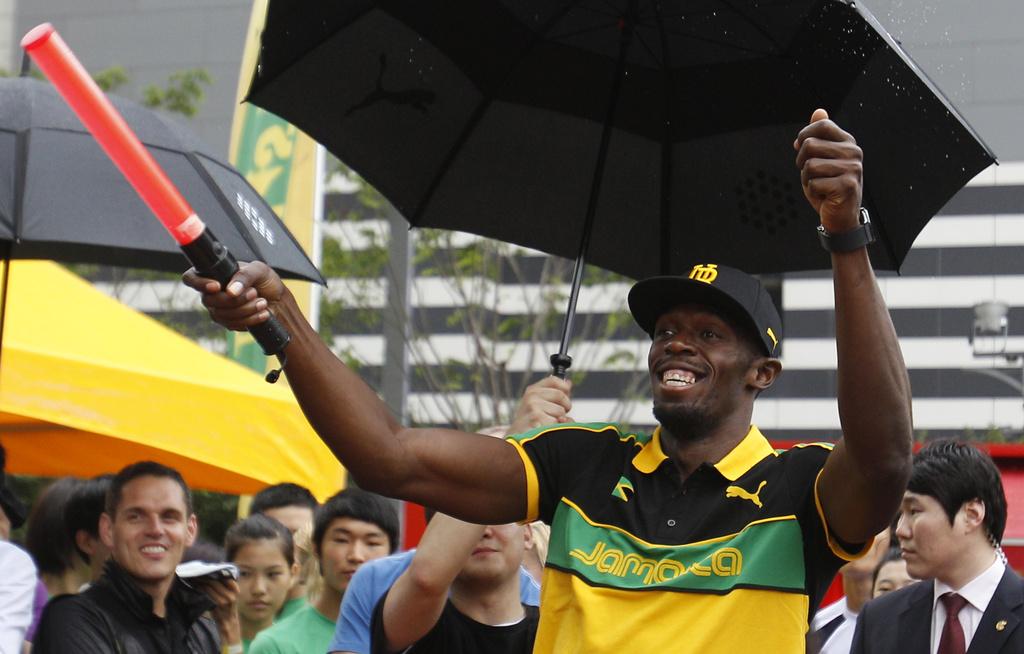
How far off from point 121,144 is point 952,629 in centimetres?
316

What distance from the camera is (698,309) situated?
371cm

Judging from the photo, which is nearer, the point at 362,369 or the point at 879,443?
the point at 879,443

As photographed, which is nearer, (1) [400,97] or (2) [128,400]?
(1) [400,97]

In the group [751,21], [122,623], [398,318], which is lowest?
[122,623]

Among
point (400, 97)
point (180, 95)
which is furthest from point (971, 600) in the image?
point (180, 95)

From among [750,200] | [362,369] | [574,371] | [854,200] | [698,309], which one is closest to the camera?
[854,200]

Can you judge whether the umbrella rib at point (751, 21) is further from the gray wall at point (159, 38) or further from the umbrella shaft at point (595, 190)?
the gray wall at point (159, 38)

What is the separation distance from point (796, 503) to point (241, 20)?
19.5 m

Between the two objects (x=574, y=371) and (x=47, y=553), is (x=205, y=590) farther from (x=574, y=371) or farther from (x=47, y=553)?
(x=574, y=371)

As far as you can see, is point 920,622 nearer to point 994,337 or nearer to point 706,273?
point 706,273

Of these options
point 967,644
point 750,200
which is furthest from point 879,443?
point 967,644

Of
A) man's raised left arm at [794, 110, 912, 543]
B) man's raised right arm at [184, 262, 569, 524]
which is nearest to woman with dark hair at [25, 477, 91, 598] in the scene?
man's raised right arm at [184, 262, 569, 524]

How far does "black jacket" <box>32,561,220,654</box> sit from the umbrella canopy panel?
1.76 metres

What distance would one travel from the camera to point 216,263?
108 inches
